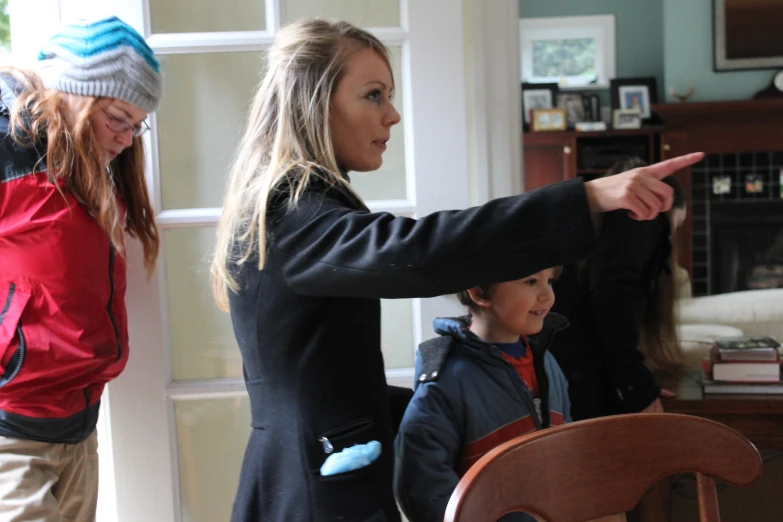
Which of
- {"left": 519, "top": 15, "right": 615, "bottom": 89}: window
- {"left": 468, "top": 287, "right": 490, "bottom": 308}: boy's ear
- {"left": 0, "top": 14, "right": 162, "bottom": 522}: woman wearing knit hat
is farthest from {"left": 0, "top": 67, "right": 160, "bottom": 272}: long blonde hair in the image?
{"left": 519, "top": 15, "right": 615, "bottom": 89}: window

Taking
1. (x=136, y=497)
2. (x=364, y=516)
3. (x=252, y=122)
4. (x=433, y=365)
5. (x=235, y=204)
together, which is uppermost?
(x=252, y=122)

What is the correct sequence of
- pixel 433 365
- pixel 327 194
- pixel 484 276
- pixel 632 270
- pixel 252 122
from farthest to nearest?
pixel 632 270 < pixel 433 365 < pixel 252 122 < pixel 327 194 < pixel 484 276

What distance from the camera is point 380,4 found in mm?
1809

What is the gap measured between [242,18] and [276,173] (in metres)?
0.86

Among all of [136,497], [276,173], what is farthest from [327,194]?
[136,497]

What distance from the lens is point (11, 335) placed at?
53.0 inches

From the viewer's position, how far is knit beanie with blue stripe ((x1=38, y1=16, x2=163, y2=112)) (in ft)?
4.70

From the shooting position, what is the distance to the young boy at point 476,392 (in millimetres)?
1322

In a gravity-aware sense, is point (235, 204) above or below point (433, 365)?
above

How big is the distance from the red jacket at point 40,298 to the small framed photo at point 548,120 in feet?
17.2

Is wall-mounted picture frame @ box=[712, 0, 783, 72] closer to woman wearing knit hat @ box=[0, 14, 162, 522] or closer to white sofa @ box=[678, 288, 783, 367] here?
white sofa @ box=[678, 288, 783, 367]

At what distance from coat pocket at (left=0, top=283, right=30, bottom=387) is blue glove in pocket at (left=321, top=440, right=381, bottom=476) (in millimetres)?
606

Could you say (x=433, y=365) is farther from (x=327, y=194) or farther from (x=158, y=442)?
(x=158, y=442)

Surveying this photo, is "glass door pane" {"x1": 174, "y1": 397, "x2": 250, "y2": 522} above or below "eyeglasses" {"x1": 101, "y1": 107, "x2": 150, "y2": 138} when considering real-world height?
below
